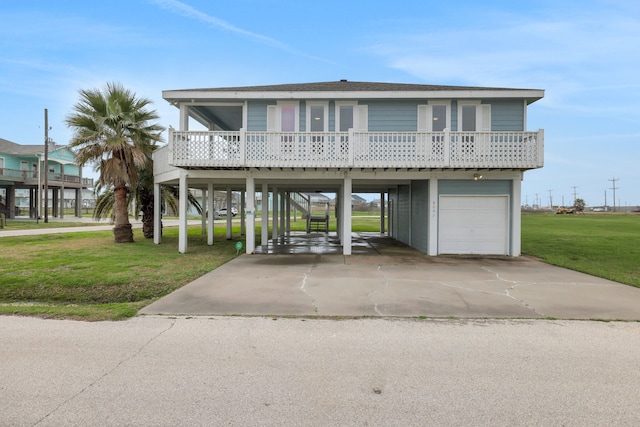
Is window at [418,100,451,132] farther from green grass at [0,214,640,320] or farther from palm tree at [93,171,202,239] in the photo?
palm tree at [93,171,202,239]

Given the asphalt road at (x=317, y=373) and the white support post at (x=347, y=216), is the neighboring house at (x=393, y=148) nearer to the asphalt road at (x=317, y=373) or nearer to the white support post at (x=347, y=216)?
the white support post at (x=347, y=216)

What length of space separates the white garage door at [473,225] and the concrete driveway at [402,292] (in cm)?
216

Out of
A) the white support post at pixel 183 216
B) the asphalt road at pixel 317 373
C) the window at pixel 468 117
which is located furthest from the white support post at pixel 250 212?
the window at pixel 468 117

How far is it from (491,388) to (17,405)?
4137mm

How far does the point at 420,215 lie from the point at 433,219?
1.77m

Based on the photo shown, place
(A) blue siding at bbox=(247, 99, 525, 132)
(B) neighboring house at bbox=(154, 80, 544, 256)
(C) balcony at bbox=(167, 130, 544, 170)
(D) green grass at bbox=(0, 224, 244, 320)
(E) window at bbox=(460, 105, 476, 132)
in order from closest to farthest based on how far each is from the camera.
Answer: (D) green grass at bbox=(0, 224, 244, 320) < (C) balcony at bbox=(167, 130, 544, 170) < (B) neighboring house at bbox=(154, 80, 544, 256) < (A) blue siding at bbox=(247, 99, 525, 132) < (E) window at bbox=(460, 105, 476, 132)

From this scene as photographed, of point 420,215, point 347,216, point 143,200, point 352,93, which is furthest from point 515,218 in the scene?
point 143,200

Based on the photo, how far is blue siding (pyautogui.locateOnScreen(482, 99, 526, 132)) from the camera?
12734mm

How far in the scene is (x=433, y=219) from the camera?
12586 millimetres

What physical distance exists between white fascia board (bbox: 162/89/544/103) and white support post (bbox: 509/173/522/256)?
306 cm

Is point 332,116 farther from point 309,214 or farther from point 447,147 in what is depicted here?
point 309,214

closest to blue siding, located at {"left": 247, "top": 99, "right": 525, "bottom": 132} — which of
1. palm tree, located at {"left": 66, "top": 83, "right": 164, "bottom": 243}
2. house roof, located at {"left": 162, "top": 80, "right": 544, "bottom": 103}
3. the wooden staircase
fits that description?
house roof, located at {"left": 162, "top": 80, "right": 544, "bottom": 103}

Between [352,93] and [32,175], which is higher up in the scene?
[352,93]

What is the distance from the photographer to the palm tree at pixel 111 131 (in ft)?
43.3
